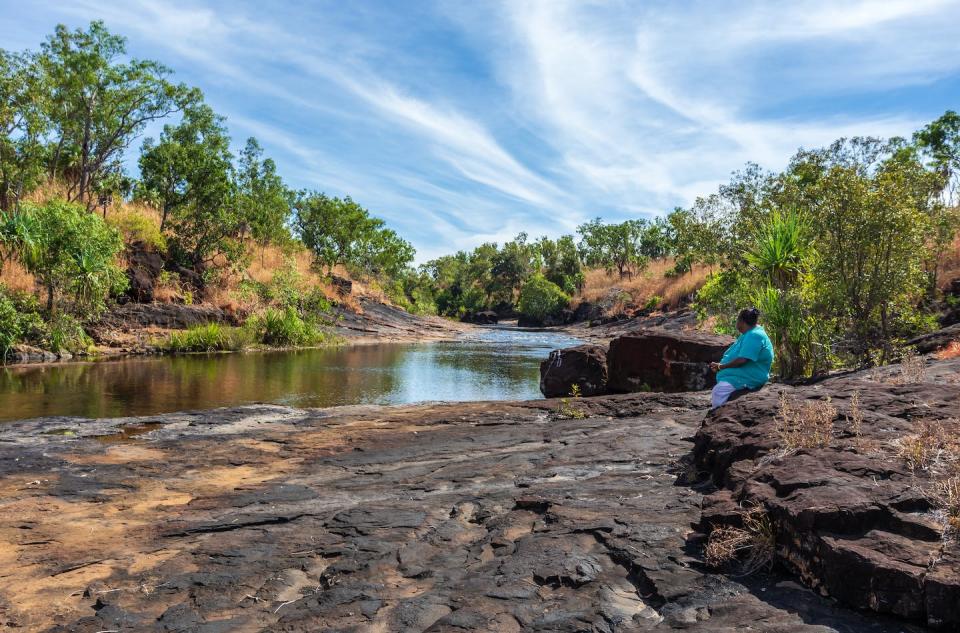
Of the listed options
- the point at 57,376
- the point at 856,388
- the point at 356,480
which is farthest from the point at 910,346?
the point at 57,376

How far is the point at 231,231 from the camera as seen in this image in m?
37.7

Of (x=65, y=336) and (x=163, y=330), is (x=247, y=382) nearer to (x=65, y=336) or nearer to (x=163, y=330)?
(x=65, y=336)

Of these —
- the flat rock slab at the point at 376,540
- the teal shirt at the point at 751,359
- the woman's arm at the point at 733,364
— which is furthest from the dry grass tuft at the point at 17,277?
the teal shirt at the point at 751,359

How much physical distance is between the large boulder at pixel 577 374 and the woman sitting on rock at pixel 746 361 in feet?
26.6

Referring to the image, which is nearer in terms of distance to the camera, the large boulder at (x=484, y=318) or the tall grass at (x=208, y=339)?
the tall grass at (x=208, y=339)

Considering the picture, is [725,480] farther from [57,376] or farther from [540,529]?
[57,376]

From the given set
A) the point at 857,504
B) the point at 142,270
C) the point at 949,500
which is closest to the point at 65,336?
the point at 142,270

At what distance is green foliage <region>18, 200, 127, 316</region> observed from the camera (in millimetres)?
22984

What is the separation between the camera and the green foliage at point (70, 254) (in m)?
23.0

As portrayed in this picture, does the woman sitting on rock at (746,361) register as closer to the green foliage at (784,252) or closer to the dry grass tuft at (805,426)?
the dry grass tuft at (805,426)

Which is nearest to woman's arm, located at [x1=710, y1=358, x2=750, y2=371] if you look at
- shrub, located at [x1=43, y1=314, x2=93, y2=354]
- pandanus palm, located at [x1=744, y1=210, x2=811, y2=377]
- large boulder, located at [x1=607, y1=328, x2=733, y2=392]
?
pandanus palm, located at [x1=744, y1=210, x2=811, y2=377]

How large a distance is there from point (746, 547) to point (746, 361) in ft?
14.2

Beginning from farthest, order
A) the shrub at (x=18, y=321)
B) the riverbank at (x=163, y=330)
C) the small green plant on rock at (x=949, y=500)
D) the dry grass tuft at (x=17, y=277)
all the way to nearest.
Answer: the riverbank at (x=163, y=330), the dry grass tuft at (x=17, y=277), the shrub at (x=18, y=321), the small green plant on rock at (x=949, y=500)

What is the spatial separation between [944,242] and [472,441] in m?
16.2
